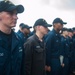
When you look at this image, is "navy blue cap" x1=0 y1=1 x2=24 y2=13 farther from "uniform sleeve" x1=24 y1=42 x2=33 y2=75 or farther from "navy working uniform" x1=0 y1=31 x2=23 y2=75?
"uniform sleeve" x1=24 y1=42 x2=33 y2=75

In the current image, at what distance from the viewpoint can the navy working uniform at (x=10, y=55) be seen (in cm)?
308

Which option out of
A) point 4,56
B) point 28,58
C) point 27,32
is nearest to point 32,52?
point 28,58

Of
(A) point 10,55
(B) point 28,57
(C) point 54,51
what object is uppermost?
(A) point 10,55

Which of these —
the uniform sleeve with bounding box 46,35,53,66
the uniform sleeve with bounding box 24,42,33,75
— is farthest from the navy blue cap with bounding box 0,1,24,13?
the uniform sleeve with bounding box 46,35,53,66

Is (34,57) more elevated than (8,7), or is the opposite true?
(8,7)

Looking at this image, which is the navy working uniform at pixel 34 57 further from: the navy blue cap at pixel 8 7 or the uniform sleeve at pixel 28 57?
the navy blue cap at pixel 8 7

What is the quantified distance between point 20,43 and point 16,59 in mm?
258

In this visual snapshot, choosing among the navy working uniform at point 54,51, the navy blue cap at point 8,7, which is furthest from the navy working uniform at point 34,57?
the navy working uniform at point 54,51

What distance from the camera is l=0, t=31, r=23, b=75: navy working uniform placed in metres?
3.08

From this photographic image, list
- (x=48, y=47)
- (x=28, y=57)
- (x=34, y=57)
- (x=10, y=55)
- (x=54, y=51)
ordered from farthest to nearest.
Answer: (x=54, y=51) < (x=48, y=47) < (x=34, y=57) < (x=28, y=57) < (x=10, y=55)

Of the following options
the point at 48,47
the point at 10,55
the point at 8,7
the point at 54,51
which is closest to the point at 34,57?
the point at 10,55

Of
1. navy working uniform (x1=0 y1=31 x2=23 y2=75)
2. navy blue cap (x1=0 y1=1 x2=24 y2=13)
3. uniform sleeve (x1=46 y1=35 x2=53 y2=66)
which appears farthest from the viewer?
uniform sleeve (x1=46 y1=35 x2=53 y2=66)

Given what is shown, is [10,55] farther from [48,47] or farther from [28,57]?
[48,47]

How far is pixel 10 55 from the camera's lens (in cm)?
313
